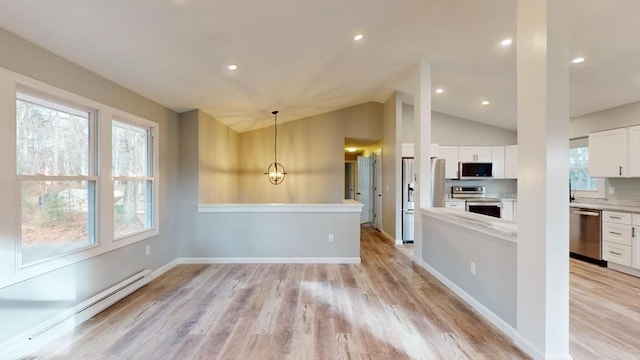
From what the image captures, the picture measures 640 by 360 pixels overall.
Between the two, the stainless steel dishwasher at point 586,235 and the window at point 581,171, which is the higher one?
the window at point 581,171

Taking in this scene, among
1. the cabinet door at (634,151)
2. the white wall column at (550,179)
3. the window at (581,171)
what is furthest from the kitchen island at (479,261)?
the window at (581,171)

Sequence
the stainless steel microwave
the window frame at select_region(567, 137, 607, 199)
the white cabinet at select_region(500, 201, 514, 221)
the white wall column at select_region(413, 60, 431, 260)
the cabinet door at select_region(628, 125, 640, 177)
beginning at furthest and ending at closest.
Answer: the stainless steel microwave, the white cabinet at select_region(500, 201, 514, 221), the window frame at select_region(567, 137, 607, 199), the white wall column at select_region(413, 60, 431, 260), the cabinet door at select_region(628, 125, 640, 177)

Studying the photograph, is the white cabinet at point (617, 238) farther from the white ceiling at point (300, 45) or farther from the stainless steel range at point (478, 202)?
the stainless steel range at point (478, 202)

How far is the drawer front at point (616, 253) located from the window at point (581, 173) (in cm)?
112

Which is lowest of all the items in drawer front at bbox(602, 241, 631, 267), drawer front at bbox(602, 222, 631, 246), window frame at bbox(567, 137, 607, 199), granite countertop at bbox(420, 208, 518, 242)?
drawer front at bbox(602, 241, 631, 267)

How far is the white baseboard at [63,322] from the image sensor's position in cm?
203

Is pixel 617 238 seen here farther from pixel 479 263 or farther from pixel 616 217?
pixel 479 263

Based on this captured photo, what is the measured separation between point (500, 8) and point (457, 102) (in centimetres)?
316

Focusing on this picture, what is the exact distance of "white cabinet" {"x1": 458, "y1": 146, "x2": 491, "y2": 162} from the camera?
640 centimetres

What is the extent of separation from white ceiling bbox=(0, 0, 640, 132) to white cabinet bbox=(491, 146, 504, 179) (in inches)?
63.6

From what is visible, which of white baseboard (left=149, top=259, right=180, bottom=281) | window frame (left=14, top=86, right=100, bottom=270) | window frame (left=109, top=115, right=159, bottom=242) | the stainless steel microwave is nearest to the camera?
window frame (left=14, top=86, right=100, bottom=270)

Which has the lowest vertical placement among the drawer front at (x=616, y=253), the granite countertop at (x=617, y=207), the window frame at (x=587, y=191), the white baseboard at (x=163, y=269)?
the white baseboard at (x=163, y=269)

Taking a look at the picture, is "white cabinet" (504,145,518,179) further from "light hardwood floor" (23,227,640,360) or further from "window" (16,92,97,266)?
"window" (16,92,97,266)

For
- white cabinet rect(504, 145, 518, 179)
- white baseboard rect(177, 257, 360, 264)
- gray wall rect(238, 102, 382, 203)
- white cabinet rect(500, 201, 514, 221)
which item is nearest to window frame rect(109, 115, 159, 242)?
white baseboard rect(177, 257, 360, 264)
